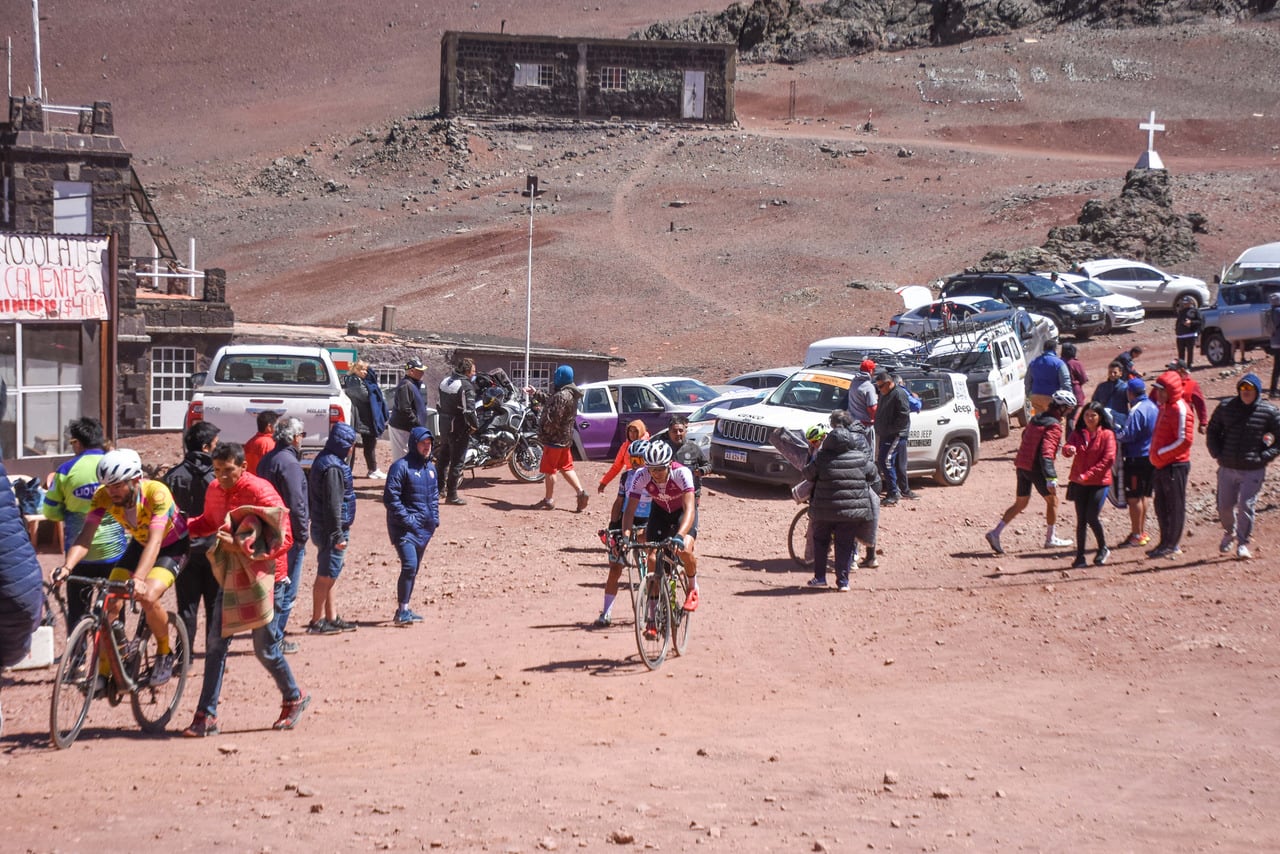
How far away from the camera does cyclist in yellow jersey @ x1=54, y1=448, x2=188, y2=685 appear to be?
25.8ft

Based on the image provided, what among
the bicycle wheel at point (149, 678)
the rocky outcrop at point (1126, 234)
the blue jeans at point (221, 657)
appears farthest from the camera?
the rocky outcrop at point (1126, 234)

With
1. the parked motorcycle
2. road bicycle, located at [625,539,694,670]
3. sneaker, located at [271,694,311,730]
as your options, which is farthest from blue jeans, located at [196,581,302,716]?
the parked motorcycle

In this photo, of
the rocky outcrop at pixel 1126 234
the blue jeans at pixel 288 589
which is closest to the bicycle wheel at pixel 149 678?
the blue jeans at pixel 288 589

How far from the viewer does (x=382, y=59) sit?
308 feet

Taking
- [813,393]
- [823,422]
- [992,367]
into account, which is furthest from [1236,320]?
[823,422]

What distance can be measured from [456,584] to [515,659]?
10.1 feet

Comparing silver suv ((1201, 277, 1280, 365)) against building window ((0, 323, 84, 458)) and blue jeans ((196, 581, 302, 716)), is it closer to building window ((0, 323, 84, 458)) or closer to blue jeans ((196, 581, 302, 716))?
building window ((0, 323, 84, 458))

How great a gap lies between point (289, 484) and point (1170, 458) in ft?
27.2

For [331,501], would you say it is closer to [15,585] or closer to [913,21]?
[15,585]

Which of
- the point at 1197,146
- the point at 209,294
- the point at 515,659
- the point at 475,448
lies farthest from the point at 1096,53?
the point at 515,659

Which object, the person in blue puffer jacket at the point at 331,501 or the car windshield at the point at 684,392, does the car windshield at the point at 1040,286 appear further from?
the person in blue puffer jacket at the point at 331,501

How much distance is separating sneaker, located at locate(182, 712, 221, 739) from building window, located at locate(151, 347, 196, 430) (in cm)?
1907

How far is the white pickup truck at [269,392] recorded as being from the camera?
16359mm

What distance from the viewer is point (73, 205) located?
88.9ft
